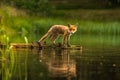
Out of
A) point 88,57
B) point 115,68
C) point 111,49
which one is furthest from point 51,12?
point 115,68

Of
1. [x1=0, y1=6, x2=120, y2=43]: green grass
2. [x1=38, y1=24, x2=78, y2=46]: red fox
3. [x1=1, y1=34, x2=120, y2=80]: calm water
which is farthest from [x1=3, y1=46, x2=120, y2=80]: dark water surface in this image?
[x1=0, y1=6, x2=120, y2=43]: green grass

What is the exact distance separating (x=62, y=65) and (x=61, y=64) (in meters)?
0.28

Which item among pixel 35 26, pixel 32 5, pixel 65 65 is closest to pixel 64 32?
pixel 65 65

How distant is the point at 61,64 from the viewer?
20.9m

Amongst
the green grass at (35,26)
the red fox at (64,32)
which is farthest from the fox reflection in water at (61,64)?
the green grass at (35,26)

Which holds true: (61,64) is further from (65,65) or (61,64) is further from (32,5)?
(32,5)

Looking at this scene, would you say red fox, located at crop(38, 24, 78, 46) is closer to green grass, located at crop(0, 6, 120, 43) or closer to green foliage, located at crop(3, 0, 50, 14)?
green grass, located at crop(0, 6, 120, 43)

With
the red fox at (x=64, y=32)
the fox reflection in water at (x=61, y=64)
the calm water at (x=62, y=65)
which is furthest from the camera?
the red fox at (x=64, y=32)

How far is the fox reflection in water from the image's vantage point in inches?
725

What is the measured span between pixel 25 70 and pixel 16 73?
681 millimetres

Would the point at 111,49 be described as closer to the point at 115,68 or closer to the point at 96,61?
the point at 96,61

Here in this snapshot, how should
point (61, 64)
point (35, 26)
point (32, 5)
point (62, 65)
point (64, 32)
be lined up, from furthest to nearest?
1. point (32, 5)
2. point (35, 26)
3. point (64, 32)
4. point (61, 64)
5. point (62, 65)

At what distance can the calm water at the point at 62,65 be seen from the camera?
1777 centimetres

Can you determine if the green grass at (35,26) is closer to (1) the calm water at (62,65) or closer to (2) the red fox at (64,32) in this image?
(2) the red fox at (64,32)
